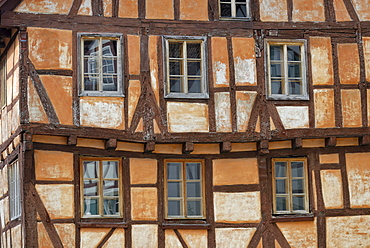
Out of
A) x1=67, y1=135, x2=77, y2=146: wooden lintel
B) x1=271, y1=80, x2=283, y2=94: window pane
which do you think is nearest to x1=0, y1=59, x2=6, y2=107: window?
x1=67, y1=135, x2=77, y2=146: wooden lintel

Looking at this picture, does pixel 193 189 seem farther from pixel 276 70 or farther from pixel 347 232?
pixel 347 232

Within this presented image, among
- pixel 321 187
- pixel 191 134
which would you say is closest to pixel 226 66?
pixel 191 134

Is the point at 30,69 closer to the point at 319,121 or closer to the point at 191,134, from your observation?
the point at 191,134

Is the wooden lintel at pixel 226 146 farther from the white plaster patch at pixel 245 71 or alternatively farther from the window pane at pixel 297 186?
the window pane at pixel 297 186

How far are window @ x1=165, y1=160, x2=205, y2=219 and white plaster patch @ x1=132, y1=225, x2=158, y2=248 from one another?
634 mm

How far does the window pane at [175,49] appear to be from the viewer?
2052cm

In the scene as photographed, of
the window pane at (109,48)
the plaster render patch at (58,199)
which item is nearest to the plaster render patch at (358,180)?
the window pane at (109,48)

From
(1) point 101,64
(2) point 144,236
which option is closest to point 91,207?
(2) point 144,236

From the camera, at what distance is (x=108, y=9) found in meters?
20.1

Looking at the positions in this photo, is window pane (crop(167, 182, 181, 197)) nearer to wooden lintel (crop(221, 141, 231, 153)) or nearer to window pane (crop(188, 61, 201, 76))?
wooden lintel (crop(221, 141, 231, 153))

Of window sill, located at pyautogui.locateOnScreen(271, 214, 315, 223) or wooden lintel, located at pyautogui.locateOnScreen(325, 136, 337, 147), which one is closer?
window sill, located at pyautogui.locateOnScreen(271, 214, 315, 223)

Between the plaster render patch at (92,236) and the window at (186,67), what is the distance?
3170mm

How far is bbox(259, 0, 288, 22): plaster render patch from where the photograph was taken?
68.6 ft

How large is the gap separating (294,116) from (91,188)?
445 centimetres
